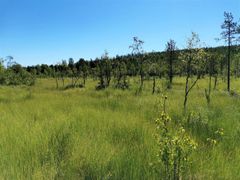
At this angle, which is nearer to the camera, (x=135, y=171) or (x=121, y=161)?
(x=135, y=171)

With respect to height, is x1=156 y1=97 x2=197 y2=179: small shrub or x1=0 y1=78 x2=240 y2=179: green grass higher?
x1=156 y1=97 x2=197 y2=179: small shrub

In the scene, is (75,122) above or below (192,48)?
below

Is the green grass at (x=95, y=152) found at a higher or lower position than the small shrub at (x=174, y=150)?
lower

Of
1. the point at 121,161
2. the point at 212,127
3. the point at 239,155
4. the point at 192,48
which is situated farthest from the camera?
the point at 192,48

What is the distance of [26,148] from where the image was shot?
16.0ft

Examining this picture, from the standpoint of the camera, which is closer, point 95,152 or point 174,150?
point 174,150

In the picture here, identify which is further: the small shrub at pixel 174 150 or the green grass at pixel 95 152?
the green grass at pixel 95 152

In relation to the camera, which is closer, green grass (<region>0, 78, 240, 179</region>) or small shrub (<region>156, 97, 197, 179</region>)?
small shrub (<region>156, 97, 197, 179</region>)

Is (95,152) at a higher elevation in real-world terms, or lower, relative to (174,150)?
lower

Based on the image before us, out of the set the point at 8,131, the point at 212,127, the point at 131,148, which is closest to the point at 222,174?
the point at 131,148

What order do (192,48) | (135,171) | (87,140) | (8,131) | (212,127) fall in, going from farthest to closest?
1. (192,48)
2. (212,127)
3. (8,131)
4. (87,140)
5. (135,171)

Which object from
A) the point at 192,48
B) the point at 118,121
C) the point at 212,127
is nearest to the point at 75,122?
the point at 118,121

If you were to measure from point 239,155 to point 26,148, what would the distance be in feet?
12.7

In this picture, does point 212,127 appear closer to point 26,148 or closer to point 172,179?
point 172,179
